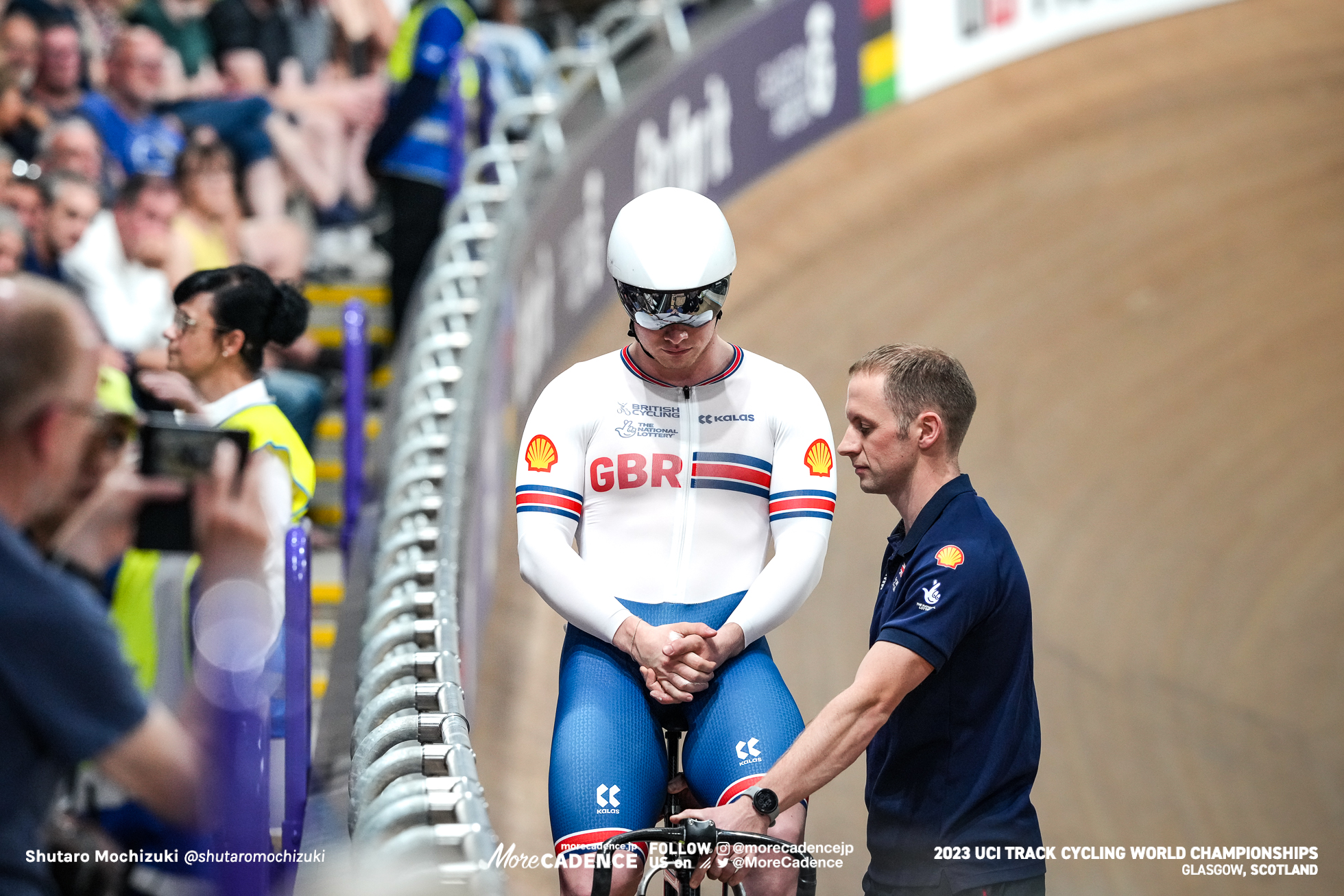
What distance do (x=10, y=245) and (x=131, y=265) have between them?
64 centimetres

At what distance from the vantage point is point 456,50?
20.8 ft

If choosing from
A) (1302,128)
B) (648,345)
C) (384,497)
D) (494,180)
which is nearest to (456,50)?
(494,180)

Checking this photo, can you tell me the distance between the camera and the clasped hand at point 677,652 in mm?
2605

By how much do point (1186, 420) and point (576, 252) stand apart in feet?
13.5

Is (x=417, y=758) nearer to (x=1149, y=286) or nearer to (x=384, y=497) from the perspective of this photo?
(x=384, y=497)

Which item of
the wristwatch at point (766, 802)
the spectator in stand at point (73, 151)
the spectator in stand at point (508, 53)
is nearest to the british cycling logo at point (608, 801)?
the wristwatch at point (766, 802)

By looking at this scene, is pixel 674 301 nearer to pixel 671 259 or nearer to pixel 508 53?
pixel 671 259

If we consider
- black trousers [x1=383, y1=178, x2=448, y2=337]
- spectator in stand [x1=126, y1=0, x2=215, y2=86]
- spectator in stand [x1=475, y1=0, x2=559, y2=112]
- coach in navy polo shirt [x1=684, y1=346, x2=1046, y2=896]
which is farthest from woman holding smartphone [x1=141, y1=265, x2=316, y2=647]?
spectator in stand [x1=475, y1=0, x2=559, y2=112]

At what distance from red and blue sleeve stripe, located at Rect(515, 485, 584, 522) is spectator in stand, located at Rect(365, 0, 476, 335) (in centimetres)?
370

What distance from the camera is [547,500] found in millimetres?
2729

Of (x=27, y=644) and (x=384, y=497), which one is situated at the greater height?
(x=384, y=497)

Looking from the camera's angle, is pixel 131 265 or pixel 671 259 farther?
pixel 131 265

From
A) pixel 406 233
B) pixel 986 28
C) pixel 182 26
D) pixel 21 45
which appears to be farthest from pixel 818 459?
pixel 986 28

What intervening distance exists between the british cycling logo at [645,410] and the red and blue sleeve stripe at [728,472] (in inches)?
3.7
